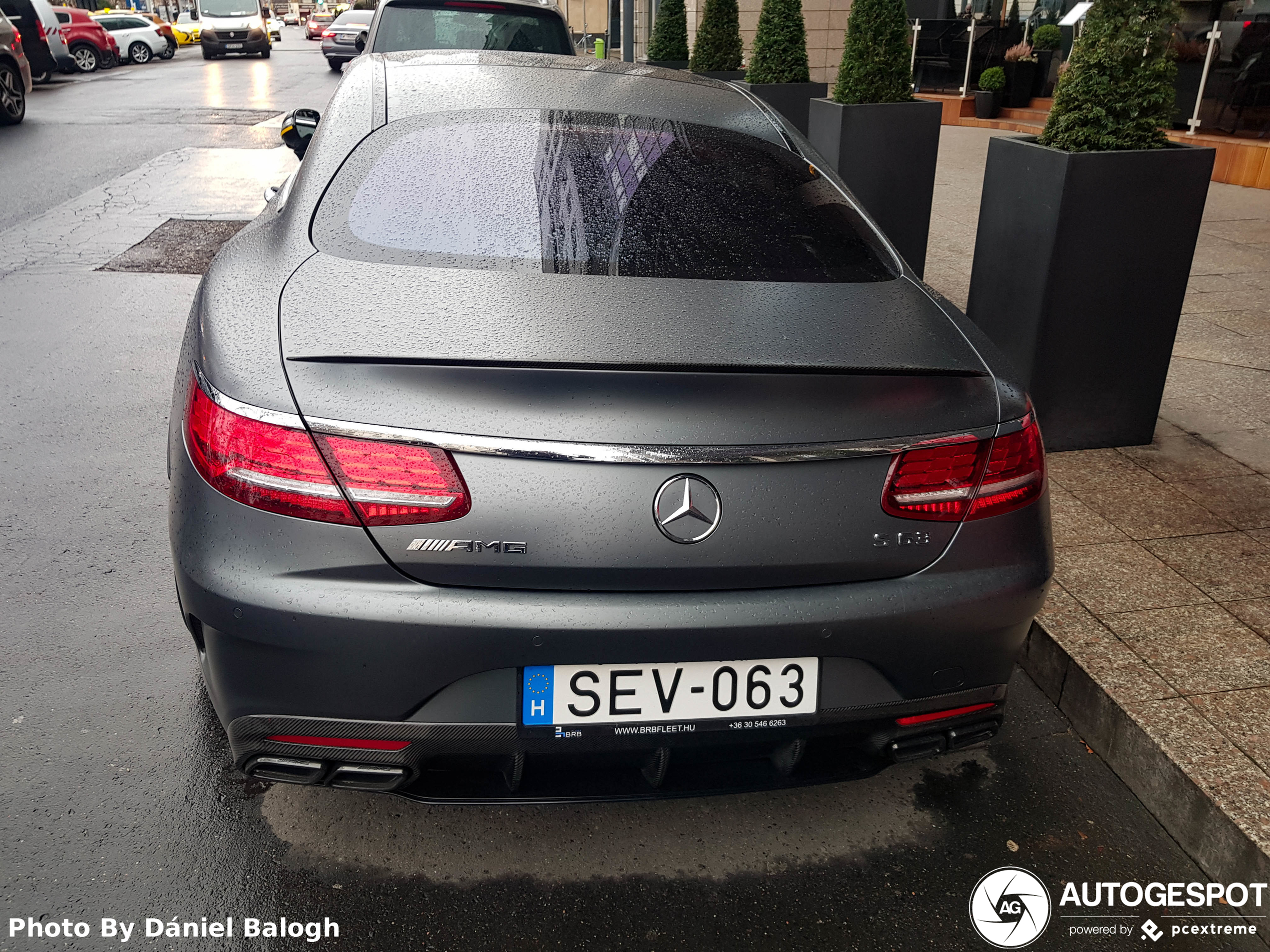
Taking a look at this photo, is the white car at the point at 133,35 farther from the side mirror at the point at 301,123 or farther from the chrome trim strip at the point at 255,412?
the chrome trim strip at the point at 255,412

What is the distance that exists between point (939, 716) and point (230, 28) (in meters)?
35.7

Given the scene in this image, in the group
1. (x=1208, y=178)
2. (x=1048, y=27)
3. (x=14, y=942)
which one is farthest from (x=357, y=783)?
(x=1048, y=27)

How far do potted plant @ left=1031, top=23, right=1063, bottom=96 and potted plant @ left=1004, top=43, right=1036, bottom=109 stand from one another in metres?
0.06

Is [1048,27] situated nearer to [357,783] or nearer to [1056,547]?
[1056,547]

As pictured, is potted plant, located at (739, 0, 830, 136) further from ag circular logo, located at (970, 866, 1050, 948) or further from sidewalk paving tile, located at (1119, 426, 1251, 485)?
ag circular logo, located at (970, 866, 1050, 948)

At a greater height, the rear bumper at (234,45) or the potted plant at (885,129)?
the potted plant at (885,129)

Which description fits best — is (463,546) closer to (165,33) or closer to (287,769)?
(287,769)

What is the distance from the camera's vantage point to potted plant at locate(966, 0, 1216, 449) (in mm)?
4023

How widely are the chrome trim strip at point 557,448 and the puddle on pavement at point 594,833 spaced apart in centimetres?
86

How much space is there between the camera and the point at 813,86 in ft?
27.7

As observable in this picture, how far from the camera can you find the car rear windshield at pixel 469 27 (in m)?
7.87

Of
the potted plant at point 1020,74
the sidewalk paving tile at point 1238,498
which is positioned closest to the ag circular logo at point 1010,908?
the sidewalk paving tile at point 1238,498

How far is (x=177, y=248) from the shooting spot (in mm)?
7965

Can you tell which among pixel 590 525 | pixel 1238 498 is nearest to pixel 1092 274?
pixel 1238 498
